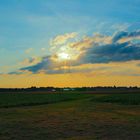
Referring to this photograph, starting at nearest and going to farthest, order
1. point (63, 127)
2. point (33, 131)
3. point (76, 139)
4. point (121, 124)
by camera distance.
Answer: point (76, 139) → point (33, 131) → point (63, 127) → point (121, 124)

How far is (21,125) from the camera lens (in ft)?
87.8

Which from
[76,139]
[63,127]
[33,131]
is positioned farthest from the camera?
[63,127]

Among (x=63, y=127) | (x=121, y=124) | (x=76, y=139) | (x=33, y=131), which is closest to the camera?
(x=76, y=139)

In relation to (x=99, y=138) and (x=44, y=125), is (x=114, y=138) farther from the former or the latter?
(x=44, y=125)

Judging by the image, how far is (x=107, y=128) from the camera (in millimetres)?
24688

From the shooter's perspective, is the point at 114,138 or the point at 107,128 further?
the point at 107,128

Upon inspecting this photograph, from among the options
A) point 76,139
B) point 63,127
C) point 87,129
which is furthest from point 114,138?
point 63,127

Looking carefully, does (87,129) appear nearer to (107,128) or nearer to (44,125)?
(107,128)

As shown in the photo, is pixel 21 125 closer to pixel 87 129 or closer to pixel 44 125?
pixel 44 125

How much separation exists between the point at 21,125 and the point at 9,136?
5174 mm

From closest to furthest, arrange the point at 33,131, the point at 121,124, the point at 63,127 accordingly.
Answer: the point at 33,131 < the point at 63,127 < the point at 121,124

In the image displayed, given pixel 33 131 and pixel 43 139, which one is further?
pixel 33 131

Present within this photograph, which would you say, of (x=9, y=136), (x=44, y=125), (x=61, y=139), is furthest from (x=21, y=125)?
(x=61, y=139)

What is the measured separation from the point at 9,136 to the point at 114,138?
256 inches
